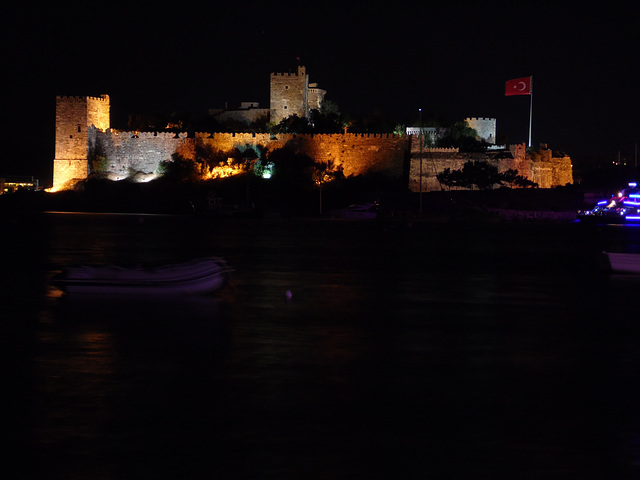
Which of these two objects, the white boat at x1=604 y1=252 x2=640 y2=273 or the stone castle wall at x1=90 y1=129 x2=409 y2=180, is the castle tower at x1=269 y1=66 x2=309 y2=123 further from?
the white boat at x1=604 y1=252 x2=640 y2=273

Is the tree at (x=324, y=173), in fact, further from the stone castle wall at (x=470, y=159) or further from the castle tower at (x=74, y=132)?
the castle tower at (x=74, y=132)

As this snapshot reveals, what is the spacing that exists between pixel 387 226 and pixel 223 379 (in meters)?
25.3

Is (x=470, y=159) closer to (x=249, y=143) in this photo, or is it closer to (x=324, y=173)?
(x=324, y=173)

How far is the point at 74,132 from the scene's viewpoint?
37812 mm

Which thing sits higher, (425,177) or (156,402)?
(425,177)

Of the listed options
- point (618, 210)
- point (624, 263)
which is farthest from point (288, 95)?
point (624, 263)

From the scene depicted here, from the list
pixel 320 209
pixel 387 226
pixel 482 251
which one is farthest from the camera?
pixel 320 209

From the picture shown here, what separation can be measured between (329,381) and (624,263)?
961 cm

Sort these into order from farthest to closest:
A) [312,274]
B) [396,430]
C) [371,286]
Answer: [312,274]
[371,286]
[396,430]

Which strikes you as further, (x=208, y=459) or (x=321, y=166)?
(x=321, y=166)

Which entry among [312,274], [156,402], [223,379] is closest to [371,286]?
[312,274]

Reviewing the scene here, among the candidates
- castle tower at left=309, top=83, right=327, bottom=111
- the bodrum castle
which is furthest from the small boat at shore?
castle tower at left=309, top=83, right=327, bottom=111

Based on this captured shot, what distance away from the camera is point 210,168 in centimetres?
3616

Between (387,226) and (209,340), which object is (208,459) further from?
(387,226)
